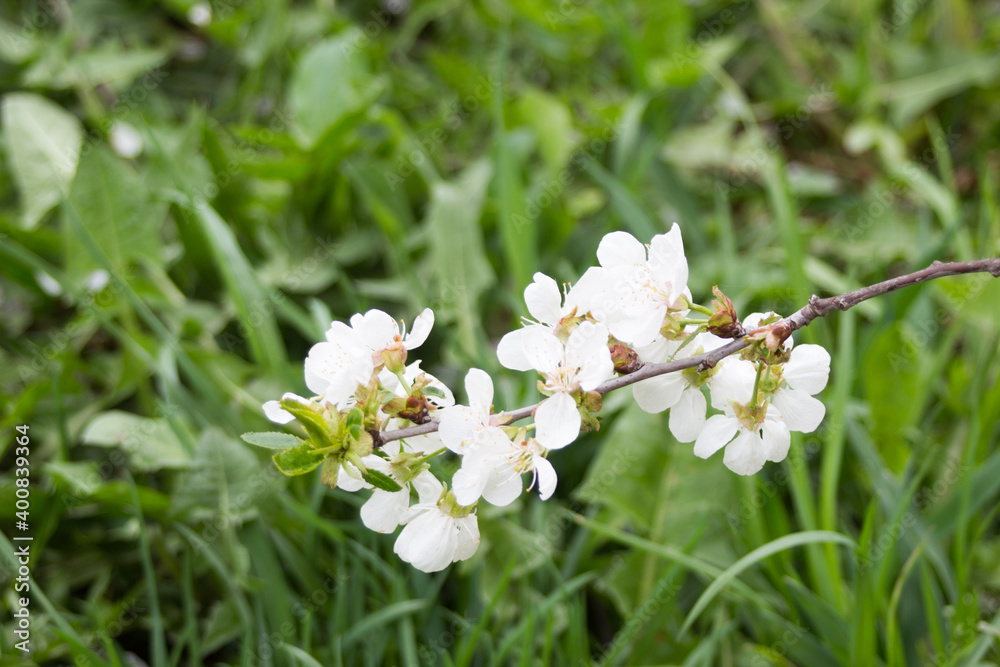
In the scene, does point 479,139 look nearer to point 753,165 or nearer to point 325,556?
point 753,165

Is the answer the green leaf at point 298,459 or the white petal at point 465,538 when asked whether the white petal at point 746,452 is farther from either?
the green leaf at point 298,459

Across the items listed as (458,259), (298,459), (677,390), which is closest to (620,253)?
(677,390)

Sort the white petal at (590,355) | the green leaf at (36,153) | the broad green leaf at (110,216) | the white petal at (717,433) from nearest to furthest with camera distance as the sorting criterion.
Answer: the white petal at (590,355)
the white petal at (717,433)
the broad green leaf at (110,216)
the green leaf at (36,153)

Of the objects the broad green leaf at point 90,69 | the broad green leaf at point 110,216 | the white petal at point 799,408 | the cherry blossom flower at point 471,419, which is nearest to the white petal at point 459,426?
the cherry blossom flower at point 471,419

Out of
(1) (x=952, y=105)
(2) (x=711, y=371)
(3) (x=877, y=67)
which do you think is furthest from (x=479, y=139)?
(2) (x=711, y=371)

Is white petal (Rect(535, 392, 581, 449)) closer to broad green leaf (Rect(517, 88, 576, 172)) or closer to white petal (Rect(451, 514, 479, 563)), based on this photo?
white petal (Rect(451, 514, 479, 563))

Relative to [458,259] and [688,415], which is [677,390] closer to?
[688,415]
